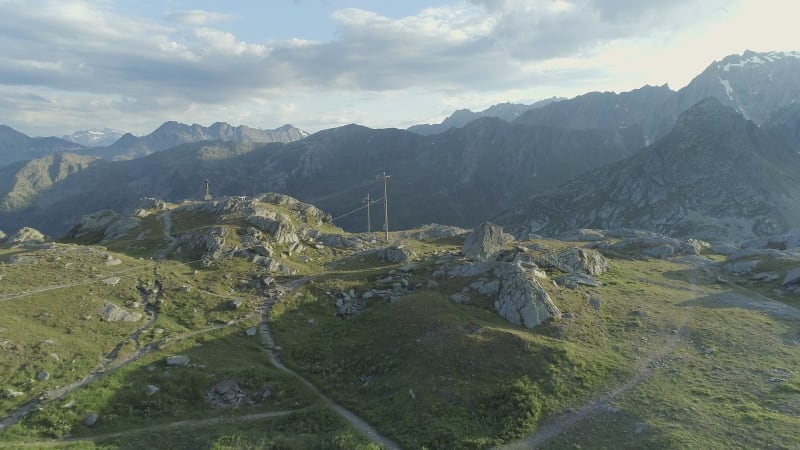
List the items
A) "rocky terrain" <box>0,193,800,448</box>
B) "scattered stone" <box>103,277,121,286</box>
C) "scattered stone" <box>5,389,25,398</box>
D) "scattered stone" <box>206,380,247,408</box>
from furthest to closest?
"scattered stone" <box>103,277,121,286</box>
"scattered stone" <box>206,380,247,408</box>
"scattered stone" <box>5,389,25,398</box>
"rocky terrain" <box>0,193,800,448</box>

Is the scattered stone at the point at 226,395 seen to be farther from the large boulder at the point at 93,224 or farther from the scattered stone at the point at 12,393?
the large boulder at the point at 93,224

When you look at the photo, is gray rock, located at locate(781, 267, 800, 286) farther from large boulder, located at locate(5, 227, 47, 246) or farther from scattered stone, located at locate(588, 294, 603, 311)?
large boulder, located at locate(5, 227, 47, 246)

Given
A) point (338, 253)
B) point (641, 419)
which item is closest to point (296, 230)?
point (338, 253)

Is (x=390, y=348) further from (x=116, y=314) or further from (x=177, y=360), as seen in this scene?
(x=116, y=314)

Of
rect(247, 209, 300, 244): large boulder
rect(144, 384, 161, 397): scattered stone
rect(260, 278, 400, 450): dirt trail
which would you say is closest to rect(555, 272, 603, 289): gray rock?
rect(260, 278, 400, 450): dirt trail

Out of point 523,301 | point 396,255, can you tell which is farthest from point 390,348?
point 396,255

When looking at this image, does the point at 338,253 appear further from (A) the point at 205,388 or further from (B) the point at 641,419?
(B) the point at 641,419

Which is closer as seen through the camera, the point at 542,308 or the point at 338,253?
the point at 542,308
